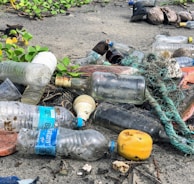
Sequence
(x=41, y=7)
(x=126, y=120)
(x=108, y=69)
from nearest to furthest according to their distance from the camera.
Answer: (x=126, y=120)
(x=108, y=69)
(x=41, y=7)

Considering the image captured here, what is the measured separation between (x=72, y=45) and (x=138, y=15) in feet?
5.65

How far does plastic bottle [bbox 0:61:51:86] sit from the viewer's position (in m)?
3.15

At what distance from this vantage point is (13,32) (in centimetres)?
490

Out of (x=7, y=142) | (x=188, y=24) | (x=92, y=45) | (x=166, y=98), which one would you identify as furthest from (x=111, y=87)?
(x=188, y=24)

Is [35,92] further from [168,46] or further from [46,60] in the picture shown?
[168,46]

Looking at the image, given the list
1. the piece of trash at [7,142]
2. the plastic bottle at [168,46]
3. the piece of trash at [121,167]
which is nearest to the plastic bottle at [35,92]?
the piece of trash at [7,142]

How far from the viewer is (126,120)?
2.98 m

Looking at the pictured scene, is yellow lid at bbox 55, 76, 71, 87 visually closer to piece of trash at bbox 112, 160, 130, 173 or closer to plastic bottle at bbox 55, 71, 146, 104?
plastic bottle at bbox 55, 71, 146, 104

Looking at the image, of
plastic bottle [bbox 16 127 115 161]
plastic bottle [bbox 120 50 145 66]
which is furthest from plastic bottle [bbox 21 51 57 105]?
plastic bottle [bbox 120 50 145 66]

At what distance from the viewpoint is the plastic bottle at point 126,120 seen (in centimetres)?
288

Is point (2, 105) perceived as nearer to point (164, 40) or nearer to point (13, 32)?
point (13, 32)

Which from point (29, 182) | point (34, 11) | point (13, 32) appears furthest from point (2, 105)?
point (34, 11)

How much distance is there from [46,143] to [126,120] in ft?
2.16

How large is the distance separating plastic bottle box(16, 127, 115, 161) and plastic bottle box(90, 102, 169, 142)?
362 millimetres
